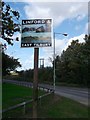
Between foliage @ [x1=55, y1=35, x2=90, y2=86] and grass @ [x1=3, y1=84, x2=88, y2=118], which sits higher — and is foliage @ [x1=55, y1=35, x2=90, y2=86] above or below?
above

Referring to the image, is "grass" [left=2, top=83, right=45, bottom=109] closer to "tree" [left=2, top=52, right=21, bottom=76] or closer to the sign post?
"tree" [left=2, top=52, right=21, bottom=76]

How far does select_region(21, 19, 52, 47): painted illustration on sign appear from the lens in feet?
29.2

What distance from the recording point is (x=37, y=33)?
8.92 meters

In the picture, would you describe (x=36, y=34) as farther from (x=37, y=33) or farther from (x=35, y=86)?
(x=35, y=86)

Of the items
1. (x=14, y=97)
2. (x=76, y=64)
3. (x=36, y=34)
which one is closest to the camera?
(x=36, y=34)

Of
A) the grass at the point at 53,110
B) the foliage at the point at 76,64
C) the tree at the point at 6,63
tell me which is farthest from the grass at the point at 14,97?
the foliage at the point at 76,64

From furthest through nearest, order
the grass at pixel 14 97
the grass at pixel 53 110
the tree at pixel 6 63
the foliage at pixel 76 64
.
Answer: the foliage at pixel 76 64
the tree at pixel 6 63
the grass at pixel 14 97
the grass at pixel 53 110

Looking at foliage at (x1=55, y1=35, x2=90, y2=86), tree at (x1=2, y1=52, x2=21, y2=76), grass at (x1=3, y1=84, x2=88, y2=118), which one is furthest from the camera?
foliage at (x1=55, y1=35, x2=90, y2=86)

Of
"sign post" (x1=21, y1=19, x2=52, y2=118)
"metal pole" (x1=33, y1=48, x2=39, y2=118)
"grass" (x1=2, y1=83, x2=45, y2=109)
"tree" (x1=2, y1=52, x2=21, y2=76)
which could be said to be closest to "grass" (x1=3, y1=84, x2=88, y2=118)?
"grass" (x1=2, y1=83, x2=45, y2=109)

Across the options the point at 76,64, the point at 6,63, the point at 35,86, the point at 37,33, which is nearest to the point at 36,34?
the point at 37,33

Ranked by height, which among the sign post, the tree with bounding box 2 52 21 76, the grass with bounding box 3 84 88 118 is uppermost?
the tree with bounding box 2 52 21 76

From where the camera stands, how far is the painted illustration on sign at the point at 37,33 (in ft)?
29.2

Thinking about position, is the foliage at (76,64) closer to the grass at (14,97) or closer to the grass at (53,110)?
the grass at (14,97)

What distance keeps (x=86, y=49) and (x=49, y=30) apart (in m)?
70.2
